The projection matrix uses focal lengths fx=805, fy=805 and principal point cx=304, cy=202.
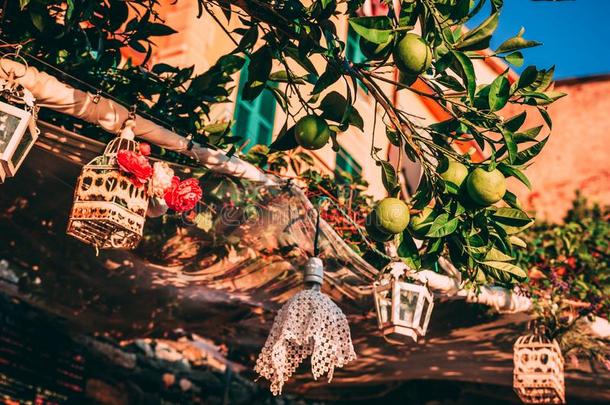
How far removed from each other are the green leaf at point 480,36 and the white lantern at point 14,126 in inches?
70.1

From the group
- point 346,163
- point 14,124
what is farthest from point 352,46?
point 14,124

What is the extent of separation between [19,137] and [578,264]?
584 centimetres

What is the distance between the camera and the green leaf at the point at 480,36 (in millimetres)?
3209

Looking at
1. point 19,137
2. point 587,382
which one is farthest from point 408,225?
point 587,382

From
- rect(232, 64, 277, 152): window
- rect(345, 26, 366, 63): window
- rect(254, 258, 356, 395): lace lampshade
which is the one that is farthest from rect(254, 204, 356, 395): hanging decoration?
rect(345, 26, 366, 63): window

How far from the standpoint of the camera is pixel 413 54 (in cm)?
312

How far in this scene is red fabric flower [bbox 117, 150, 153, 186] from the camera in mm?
3443

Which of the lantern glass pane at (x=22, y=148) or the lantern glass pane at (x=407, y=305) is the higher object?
the lantern glass pane at (x=22, y=148)

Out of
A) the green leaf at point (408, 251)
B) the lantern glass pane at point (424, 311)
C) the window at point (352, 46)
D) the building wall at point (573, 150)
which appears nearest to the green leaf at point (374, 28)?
the green leaf at point (408, 251)

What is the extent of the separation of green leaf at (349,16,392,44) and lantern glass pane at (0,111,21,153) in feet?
4.61

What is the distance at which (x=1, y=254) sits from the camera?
5.31m

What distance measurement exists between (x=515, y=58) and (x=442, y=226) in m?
0.76

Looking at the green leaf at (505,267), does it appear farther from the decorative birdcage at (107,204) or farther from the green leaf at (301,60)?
the decorative birdcage at (107,204)

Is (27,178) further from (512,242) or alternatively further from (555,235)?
(555,235)
